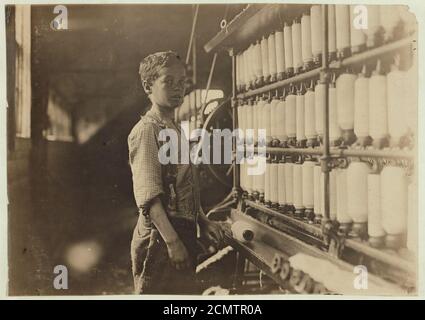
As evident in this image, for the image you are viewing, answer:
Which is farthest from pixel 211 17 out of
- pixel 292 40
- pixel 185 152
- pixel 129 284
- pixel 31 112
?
pixel 129 284

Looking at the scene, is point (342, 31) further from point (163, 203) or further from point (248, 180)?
point (163, 203)

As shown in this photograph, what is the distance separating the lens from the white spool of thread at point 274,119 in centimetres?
151

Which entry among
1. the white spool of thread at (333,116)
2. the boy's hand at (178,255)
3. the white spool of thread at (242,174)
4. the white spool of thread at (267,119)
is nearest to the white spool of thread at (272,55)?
the white spool of thread at (267,119)

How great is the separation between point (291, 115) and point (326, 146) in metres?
0.18

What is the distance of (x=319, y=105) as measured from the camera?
1.40 metres

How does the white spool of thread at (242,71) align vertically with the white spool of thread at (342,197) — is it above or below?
above

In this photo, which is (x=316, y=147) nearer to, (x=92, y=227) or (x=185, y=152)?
(x=185, y=152)

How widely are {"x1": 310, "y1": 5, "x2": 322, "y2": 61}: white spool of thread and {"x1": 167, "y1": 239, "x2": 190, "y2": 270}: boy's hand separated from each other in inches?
31.2

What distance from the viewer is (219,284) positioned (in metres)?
1.56

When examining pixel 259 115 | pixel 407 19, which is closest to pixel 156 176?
pixel 259 115

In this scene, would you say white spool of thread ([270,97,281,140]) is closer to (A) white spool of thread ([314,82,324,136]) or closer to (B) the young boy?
(A) white spool of thread ([314,82,324,136])

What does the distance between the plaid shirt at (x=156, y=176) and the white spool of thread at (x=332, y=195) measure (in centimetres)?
46

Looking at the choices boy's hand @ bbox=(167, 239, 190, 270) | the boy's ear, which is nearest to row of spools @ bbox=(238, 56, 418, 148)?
the boy's ear

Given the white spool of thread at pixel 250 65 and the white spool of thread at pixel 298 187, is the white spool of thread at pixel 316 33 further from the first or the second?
the white spool of thread at pixel 298 187
